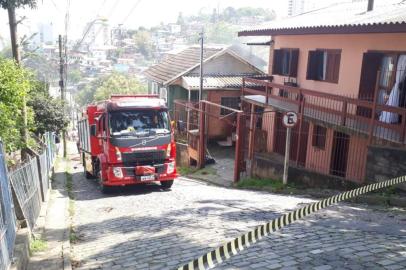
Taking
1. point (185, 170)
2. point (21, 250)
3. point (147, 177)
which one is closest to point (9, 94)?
point (147, 177)

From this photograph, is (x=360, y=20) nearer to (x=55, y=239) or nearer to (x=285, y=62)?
(x=285, y=62)

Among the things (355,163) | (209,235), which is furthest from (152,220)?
(355,163)

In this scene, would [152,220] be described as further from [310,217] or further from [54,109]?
[54,109]

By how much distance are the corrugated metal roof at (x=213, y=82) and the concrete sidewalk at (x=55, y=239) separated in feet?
Result: 40.6

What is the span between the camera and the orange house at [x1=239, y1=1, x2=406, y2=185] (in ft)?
37.2

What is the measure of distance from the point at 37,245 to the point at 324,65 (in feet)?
39.7

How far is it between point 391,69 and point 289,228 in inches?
287

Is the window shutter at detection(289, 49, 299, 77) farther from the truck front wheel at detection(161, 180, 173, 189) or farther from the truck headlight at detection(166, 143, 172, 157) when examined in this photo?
the truck front wheel at detection(161, 180, 173, 189)

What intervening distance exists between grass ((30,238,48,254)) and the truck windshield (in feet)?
17.7

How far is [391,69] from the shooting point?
490 inches

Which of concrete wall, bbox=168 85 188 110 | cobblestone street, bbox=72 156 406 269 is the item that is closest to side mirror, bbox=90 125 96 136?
cobblestone street, bbox=72 156 406 269

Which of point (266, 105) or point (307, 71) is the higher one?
point (307, 71)

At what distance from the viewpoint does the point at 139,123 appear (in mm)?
12914

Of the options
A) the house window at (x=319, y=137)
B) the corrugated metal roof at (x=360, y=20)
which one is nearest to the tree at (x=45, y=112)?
the corrugated metal roof at (x=360, y=20)
